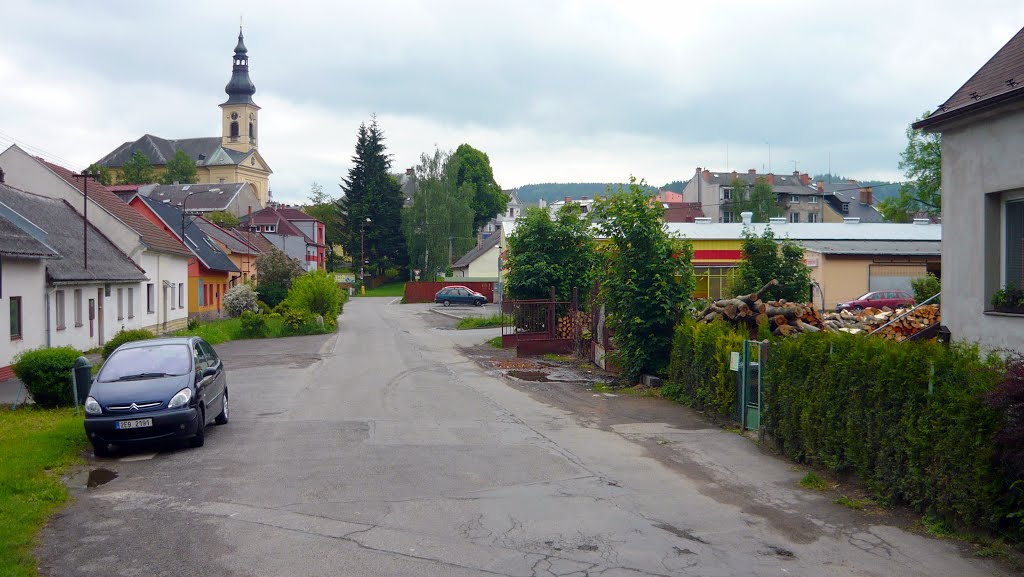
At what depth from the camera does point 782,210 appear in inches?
3848

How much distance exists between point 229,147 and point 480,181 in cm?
4869

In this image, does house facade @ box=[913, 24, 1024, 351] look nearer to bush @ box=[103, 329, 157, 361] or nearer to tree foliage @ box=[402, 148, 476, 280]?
bush @ box=[103, 329, 157, 361]

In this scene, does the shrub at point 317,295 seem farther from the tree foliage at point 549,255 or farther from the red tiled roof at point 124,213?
the tree foliage at point 549,255

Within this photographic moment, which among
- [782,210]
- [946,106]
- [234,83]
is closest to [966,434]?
[946,106]

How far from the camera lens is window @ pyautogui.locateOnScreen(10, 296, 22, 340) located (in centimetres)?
2158

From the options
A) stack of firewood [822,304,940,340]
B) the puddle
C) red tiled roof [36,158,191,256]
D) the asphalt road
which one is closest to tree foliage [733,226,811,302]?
stack of firewood [822,304,940,340]

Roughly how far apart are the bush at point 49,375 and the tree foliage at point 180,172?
111 m

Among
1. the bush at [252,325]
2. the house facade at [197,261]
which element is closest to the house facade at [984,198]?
the bush at [252,325]

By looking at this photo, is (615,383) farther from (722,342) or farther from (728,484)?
(728,484)

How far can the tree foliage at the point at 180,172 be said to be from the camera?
118000 mm

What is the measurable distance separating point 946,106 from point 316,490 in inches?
388

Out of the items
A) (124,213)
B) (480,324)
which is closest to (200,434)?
(124,213)

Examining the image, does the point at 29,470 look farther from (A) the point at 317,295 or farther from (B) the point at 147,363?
(A) the point at 317,295

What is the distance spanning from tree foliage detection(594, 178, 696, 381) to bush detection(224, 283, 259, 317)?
34170mm
